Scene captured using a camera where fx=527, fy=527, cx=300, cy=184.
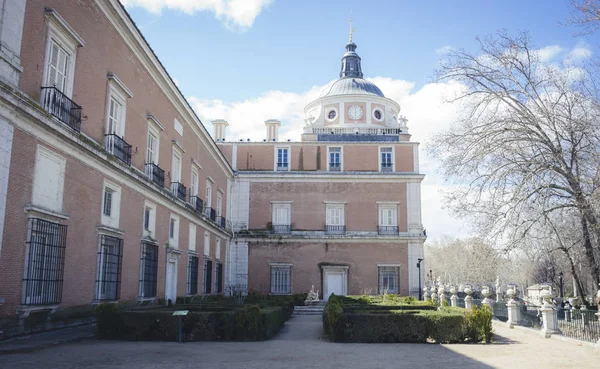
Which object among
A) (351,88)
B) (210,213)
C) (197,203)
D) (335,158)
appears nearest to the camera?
(197,203)

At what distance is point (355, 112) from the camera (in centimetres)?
4434

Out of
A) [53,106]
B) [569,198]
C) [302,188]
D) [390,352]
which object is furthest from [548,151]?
[302,188]

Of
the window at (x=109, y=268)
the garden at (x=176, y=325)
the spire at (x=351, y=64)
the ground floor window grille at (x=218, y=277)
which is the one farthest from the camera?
the spire at (x=351, y=64)

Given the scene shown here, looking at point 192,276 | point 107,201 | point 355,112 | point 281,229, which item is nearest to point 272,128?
point 355,112

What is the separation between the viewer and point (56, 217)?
13.0 m

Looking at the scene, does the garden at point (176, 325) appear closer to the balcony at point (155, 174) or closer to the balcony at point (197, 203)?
the balcony at point (155, 174)

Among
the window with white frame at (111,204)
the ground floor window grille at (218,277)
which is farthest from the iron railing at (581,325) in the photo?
the ground floor window grille at (218,277)

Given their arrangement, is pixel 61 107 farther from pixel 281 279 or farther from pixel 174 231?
pixel 281 279

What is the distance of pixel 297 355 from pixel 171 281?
13.5m

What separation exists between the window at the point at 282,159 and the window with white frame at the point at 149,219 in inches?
708

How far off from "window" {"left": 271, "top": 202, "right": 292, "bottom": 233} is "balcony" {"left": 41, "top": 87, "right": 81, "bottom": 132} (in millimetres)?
23821

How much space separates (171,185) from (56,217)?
35.4ft

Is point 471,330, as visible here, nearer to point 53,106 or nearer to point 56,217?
point 56,217

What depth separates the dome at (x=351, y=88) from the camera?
1811 inches
